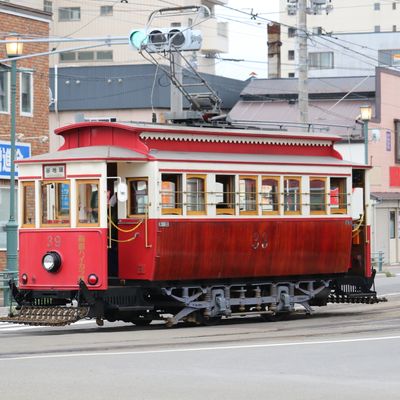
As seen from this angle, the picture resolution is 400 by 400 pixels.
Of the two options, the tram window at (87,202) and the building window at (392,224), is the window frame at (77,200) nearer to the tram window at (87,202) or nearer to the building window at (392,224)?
the tram window at (87,202)

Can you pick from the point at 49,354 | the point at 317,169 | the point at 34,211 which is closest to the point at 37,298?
the point at 34,211

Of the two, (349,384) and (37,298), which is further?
→ (37,298)

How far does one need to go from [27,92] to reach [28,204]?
16.6 meters

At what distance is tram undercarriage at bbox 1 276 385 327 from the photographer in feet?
67.2

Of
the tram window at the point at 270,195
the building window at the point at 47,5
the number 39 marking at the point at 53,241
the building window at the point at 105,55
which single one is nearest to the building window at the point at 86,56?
the building window at the point at 105,55

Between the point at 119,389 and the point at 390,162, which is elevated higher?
the point at 390,162

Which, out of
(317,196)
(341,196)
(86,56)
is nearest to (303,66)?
(341,196)

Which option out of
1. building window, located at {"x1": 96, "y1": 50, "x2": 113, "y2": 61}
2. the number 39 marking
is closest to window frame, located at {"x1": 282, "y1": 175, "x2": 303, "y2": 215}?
the number 39 marking

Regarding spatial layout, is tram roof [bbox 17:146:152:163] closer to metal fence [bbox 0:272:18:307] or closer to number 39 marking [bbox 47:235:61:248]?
number 39 marking [bbox 47:235:61:248]

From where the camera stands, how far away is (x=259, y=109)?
197 ft

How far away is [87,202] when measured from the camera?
20.8m

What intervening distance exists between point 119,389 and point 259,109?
47723 millimetres

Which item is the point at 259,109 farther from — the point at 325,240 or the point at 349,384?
the point at 349,384

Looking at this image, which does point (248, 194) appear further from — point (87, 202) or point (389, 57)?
point (389, 57)
